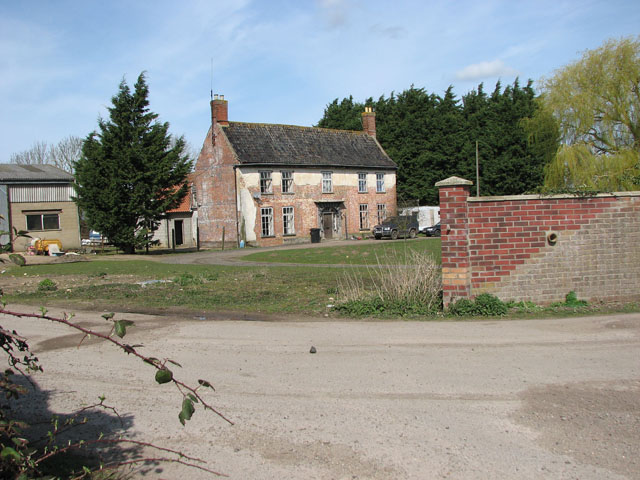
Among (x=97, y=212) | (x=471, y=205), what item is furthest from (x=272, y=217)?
(x=471, y=205)

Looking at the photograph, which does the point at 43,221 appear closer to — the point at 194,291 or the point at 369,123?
the point at 369,123

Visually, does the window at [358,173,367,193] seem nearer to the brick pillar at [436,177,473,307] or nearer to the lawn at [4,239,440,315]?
the lawn at [4,239,440,315]

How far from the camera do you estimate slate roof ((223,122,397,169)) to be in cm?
3706

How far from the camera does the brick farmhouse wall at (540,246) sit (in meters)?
9.58

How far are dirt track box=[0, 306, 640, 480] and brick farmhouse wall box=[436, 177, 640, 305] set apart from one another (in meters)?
1.32

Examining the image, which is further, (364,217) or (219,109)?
(364,217)

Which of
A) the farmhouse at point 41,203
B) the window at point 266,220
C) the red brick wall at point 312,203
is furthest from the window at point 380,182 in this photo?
the farmhouse at point 41,203

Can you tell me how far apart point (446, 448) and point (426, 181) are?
5034 cm

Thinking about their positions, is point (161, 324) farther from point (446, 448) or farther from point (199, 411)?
point (446, 448)

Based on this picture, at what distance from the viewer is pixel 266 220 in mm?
A: 37250

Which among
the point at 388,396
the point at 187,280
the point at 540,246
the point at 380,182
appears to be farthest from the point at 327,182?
the point at 388,396

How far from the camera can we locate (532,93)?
5353cm

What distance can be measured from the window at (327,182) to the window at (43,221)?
780 inches

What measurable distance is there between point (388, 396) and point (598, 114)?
96.7 feet
